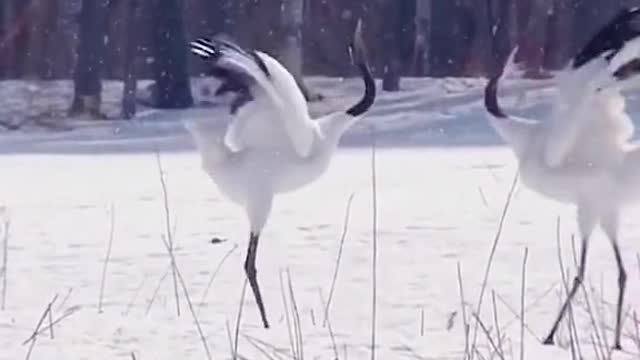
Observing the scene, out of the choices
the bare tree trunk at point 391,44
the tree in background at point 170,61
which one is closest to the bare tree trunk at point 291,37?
the tree in background at point 170,61

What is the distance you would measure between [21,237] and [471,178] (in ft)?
13.8

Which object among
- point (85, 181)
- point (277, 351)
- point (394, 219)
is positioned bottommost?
point (85, 181)

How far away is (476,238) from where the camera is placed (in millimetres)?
7676

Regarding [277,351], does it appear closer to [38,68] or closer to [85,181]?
[85,181]

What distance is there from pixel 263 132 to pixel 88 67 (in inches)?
580

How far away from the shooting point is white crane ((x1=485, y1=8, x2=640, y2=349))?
187 inches

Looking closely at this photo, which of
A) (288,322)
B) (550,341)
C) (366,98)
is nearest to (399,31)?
(366,98)

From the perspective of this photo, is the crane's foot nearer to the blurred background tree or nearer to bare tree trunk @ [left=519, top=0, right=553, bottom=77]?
bare tree trunk @ [left=519, top=0, right=553, bottom=77]

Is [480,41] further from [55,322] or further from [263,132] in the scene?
[55,322]

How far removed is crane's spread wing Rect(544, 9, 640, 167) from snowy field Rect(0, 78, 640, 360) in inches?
21.6

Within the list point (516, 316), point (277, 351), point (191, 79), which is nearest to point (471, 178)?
point (516, 316)

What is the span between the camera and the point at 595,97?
477cm

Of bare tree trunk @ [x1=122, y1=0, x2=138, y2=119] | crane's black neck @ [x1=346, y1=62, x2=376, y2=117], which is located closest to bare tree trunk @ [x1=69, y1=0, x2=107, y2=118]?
bare tree trunk @ [x1=122, y1=0, x2=138, y2=119]

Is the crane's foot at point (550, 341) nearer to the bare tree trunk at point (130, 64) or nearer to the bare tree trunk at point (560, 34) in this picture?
the bare tree trunk at point (130, 64)
